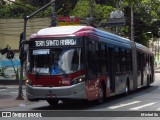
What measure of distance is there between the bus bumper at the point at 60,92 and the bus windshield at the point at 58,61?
1.99 ft

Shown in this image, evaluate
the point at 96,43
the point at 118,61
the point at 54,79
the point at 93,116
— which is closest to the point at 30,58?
the point at 54,79

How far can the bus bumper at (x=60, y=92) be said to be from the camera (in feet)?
58.6

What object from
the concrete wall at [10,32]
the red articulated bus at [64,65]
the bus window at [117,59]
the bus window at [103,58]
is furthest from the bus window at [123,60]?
the concrete wall at [10,32]

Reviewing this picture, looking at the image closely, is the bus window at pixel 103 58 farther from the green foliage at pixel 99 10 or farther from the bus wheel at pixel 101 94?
the green foliage at pixel 99 10

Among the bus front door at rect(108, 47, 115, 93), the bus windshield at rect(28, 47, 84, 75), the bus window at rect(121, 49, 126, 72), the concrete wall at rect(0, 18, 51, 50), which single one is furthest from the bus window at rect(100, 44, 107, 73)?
the concrete wall at rect(0, 18, 51, 50)

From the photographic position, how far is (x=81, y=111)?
683 inches

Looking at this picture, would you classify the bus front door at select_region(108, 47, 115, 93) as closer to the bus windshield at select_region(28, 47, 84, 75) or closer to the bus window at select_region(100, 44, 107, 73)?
the bus window at select_region(100, 44, 107, 73)

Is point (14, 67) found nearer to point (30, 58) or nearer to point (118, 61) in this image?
point (118, 61)

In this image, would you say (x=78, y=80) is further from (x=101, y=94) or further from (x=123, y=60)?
(x=123, y=60)

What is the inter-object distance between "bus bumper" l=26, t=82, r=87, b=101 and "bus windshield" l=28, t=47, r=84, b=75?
0.61 m

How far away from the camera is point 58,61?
18109 mm

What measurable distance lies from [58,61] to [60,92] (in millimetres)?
1183

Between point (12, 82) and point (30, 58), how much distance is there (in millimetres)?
31510

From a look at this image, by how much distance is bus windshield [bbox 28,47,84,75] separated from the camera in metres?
18.0
